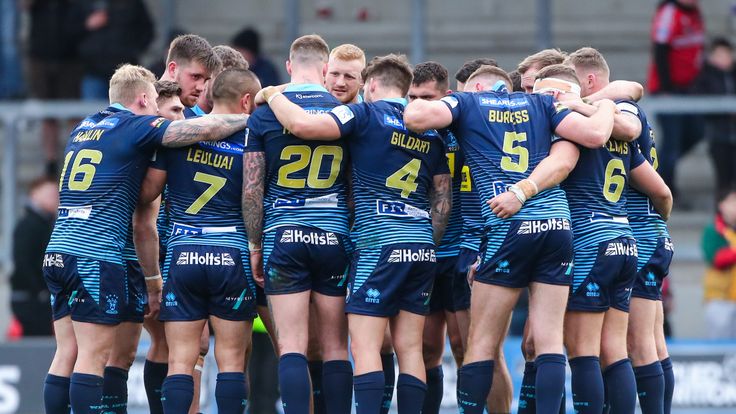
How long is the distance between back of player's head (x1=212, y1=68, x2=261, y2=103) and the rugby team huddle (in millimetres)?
14

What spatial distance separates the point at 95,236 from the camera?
866cm

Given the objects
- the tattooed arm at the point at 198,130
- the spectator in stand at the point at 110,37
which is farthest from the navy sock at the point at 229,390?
the spectator in stand at the point at 110,37

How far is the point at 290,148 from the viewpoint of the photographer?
8523 millimetres

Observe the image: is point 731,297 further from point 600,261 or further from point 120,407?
point 120,407

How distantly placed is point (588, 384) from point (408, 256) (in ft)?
4.85

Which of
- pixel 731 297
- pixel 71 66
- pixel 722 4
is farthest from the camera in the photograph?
pixel 722 4

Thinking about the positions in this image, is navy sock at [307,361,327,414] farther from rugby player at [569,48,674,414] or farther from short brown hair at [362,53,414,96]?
→ rugby player at [569,48,674,414]

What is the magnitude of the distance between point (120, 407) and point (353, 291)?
209cm

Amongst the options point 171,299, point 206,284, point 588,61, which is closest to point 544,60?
point 588,61

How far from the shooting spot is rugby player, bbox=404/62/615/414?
27.3 ft

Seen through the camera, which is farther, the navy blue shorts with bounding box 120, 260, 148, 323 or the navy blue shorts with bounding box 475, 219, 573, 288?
the navy blue shorts with bounding box 120, 260, 148, 323

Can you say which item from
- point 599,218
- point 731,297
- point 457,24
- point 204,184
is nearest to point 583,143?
point 599,218

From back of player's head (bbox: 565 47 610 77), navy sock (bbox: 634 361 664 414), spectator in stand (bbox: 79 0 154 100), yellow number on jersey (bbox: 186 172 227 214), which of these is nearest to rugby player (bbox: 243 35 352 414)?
yellow number on jersey (bbox: 186 172 227 214)

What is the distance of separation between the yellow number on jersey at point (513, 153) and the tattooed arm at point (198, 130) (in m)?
1.85
